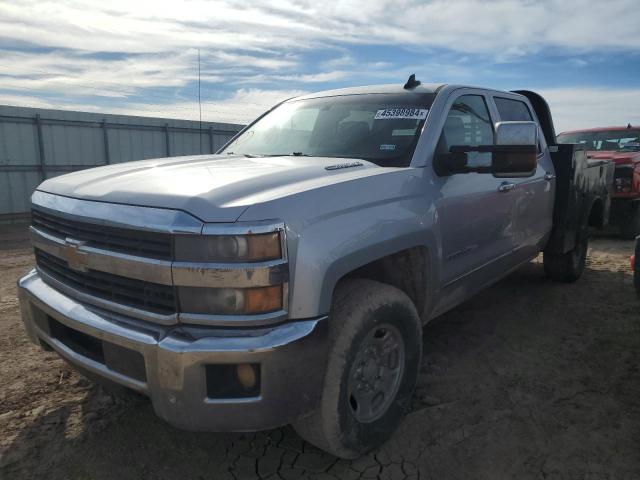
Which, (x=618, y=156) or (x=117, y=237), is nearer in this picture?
(x=117, y=237)

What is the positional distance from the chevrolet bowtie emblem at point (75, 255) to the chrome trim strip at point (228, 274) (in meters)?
0.57

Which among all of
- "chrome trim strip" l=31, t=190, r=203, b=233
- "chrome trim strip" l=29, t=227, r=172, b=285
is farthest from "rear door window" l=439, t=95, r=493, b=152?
"chrome trim strip" l=29, t=227, r=172, b=285

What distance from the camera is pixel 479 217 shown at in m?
3.22

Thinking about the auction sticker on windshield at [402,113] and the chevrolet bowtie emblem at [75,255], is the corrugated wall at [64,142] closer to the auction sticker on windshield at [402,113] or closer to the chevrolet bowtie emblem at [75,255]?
the chevrolet bowtie emblem at [75,255]

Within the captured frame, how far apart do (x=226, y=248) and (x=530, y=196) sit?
9.67 feet

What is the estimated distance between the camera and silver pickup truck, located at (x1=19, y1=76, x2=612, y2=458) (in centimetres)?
188

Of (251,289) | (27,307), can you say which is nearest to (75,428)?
(27,307)

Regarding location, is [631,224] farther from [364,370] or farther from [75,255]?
[75,255]

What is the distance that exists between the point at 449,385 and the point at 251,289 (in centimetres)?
181

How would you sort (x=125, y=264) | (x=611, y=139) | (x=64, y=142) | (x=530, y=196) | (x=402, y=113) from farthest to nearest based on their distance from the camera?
(x=64, y=142), (x=611, y=139), (x=530, y=196), (x=402, y=113), (x=125, y=264)

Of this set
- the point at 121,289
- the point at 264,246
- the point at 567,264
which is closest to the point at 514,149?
the point at 264,246

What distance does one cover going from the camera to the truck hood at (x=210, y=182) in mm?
1928

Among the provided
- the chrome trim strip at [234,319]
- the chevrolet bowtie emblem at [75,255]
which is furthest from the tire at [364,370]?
the chevrolet bowtie emblem at [75,255]

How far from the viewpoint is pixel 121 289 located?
6.89ft
